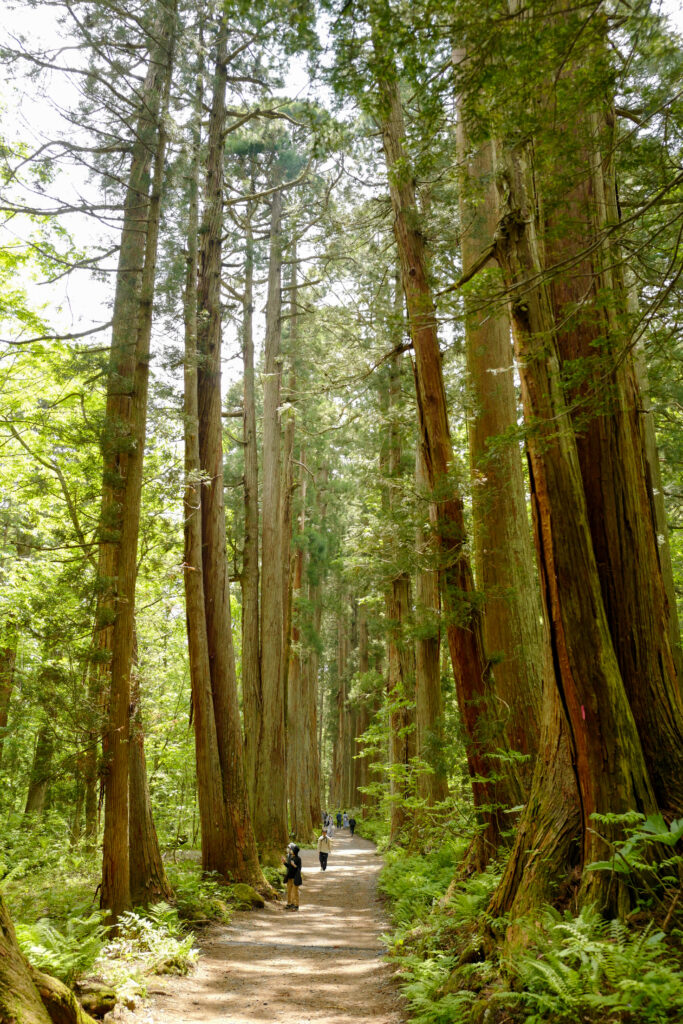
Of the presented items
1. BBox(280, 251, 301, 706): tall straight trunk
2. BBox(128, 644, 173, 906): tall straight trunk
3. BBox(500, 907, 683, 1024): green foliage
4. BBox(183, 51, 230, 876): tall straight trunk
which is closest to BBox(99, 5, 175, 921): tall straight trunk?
BBox(128, 644, 173, 906): tall straight trunk

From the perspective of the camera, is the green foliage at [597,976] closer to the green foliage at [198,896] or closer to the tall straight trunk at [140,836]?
the tall straight trunk at [140,836]

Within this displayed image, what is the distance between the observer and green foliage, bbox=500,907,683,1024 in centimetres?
309

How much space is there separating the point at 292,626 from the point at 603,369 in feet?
59.2

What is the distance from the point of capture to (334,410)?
1188 cm

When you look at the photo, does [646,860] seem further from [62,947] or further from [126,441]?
[126,441]

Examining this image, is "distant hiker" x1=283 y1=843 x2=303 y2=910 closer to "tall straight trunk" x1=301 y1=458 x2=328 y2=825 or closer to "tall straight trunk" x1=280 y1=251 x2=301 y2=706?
"tall straight trunk" x1=280 y1=251 x2=301 y2=706

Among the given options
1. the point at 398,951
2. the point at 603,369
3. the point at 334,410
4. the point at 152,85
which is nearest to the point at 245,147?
the point at 152,85

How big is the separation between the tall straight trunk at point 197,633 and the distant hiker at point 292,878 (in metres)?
1.11

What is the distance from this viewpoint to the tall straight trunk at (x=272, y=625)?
14.7m

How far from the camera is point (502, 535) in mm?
8359

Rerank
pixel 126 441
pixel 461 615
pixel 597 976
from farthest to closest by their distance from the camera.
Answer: pixel 126 441
pixel 461 615
pixel 597 976

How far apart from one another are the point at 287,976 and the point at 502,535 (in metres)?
5.40

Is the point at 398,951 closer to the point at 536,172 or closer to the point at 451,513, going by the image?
the point at 451,513

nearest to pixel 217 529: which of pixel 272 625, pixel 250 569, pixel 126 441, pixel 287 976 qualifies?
pixel 250 569
